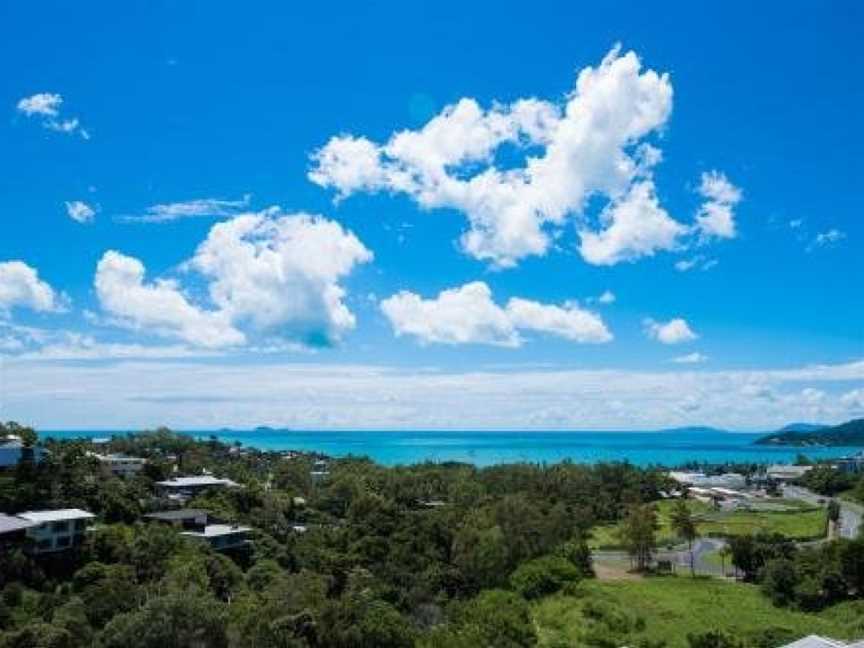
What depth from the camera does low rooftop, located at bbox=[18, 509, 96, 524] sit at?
5046 cm

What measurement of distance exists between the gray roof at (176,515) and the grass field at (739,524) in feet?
130

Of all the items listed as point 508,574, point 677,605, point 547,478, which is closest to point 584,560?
point 508,574

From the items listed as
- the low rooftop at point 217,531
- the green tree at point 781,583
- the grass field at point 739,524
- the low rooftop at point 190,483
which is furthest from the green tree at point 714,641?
the low rooftop at point 190,483

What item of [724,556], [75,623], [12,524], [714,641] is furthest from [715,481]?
[75,623]

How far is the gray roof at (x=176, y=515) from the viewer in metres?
59.5

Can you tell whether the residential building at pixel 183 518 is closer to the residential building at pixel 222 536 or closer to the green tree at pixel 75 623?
the residential building at pixel 222 536

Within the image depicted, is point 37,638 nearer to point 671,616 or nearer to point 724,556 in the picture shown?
point 671,616

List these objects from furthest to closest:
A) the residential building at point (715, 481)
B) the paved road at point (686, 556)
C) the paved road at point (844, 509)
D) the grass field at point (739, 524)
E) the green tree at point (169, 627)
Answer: the residential building at point (715, 481) → the paved road at point (844, 509) → the grass field at point (739, 524) → the paved road at point (686, 556) → the green tree at point (169, 627)

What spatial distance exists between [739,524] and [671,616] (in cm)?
5672

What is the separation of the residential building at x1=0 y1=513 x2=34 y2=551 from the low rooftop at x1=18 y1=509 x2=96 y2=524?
2.18 feet

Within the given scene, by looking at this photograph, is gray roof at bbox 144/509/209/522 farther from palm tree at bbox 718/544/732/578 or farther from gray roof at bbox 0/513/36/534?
palm tree at bbox 718/544/732/578

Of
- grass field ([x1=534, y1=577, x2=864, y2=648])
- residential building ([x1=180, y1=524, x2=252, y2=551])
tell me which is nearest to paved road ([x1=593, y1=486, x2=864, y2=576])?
grass field ([x1=534, y1=577, x2=864, y2=648])

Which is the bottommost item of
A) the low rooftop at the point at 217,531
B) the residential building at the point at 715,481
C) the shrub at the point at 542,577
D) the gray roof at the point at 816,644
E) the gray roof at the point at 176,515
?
the residential building at the point at 715,481

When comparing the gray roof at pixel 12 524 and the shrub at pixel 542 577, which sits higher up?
the gray roof at pixel 12 524
